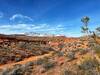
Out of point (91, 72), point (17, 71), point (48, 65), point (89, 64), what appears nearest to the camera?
→ point (91, 72)

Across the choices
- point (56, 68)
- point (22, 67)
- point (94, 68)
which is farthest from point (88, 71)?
point (22, 67)

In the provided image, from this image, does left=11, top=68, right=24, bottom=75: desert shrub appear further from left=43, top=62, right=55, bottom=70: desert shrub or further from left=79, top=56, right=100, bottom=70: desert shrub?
left=79, top=56, right=100, bottom=70: desert shrub

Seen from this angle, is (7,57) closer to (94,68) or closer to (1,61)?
(1,61)

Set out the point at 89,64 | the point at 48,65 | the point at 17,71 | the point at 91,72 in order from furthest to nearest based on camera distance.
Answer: the point at 48,65
the point at 17,71
the point at 89,64
the point at 91,72

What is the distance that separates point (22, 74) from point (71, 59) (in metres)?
4.65

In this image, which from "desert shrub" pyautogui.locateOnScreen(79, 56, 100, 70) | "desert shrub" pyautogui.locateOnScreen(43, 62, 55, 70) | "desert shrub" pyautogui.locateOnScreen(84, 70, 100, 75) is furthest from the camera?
"desert shrub" pyautogui.locateOnScreen(43, 62, 55, 70)

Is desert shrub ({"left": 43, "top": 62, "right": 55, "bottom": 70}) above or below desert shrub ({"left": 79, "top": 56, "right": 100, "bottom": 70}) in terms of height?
below

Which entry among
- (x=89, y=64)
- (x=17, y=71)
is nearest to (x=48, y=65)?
(x=17, y=71)

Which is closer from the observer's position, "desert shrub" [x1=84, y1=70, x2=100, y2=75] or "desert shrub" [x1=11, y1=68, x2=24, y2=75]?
"desert shrub" [x1=84, y1=70, x2=100, y2=75]

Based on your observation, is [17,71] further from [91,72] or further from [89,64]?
[91,72]

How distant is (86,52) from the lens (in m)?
→ 20.9

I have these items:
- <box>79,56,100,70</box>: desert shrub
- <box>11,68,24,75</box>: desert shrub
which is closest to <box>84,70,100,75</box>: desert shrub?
<box>79,56,100,70</box>: desert shrub

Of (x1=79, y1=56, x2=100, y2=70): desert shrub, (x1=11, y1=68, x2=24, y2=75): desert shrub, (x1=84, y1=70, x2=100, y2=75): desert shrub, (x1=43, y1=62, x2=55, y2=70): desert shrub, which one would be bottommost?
(x1=11, y1=68, x2=24, y2=75): desert shrub

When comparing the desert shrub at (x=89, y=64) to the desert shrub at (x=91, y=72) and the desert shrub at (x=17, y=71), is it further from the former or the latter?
the desert shrub at (x=17, y=71)
